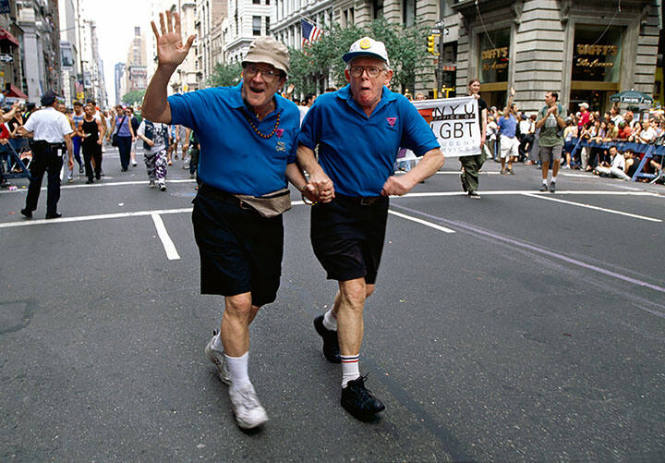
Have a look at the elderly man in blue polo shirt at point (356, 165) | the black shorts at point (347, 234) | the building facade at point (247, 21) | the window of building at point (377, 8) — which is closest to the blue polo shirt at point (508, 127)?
the elderly man in blue polo shirt at point (356, 165)

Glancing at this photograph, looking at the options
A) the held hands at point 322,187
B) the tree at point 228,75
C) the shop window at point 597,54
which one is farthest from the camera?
the tree at point 228,75

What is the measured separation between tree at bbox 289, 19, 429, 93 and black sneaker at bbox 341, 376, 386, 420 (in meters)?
26.5

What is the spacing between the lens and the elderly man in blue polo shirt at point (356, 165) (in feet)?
11.1

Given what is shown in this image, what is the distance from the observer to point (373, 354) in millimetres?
4059

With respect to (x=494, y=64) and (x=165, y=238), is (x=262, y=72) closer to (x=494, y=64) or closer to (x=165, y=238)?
(x=165, y=238)

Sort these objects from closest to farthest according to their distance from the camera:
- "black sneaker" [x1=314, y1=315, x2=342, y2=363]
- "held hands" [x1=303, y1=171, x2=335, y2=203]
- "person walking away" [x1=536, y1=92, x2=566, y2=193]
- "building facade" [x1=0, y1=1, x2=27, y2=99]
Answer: "held hands" [x1=303, y1=171, x2=335, y2=203] → "black sneaker" [x1=314, y1=315, x2=342, y2=363] → "person walking away" [x1=536, y1=92, x2=566, y2=193] → "building facade" [x1=0, y1=1, x2=27, y2=99]

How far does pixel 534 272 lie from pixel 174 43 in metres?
4.57

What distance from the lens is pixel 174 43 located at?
9.93 feet

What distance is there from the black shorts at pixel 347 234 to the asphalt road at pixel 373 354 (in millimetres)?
731

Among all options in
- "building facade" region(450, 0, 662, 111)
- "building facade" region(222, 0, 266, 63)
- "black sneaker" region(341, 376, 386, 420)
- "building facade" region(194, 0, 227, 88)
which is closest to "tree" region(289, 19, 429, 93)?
"building facade" region(450, 0, 662, 111)

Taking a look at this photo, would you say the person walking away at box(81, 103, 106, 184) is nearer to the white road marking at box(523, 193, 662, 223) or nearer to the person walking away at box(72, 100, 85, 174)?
the person walking away at box(72, 100, 85, 174)

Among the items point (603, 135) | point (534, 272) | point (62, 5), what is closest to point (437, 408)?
point (534, 272)

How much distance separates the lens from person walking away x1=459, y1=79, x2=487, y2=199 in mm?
11305

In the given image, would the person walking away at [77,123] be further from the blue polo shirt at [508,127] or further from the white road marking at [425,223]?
the blue polo shirt at [508,127]
